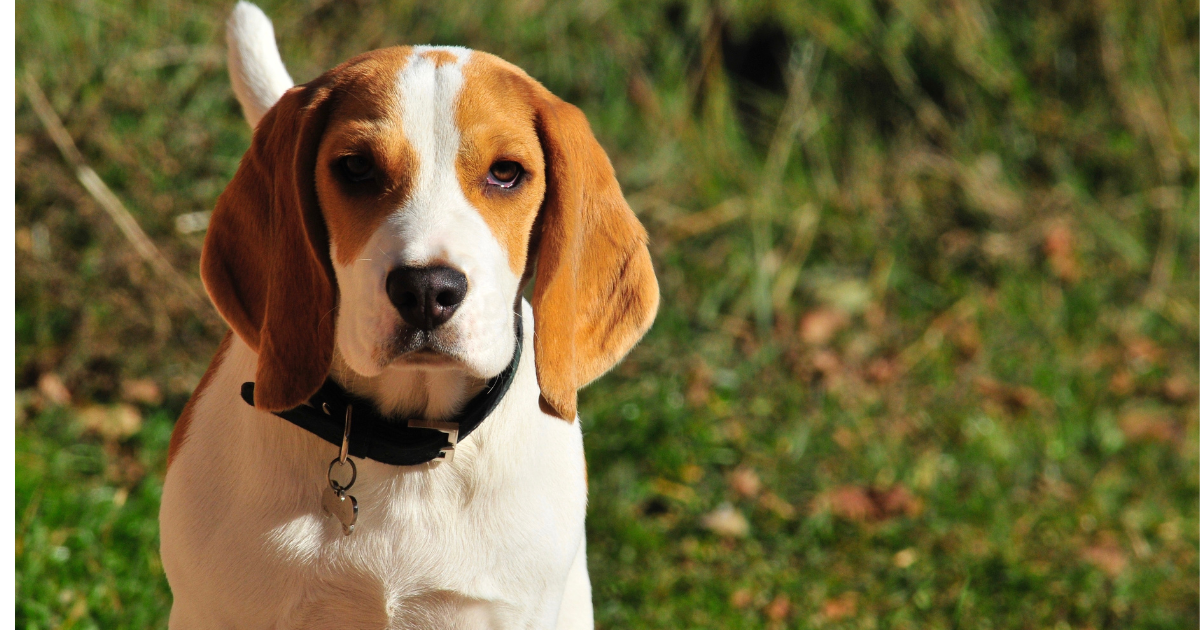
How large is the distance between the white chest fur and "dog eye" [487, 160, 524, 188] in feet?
1.57

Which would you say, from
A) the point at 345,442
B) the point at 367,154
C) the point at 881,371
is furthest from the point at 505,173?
the point at 881,371

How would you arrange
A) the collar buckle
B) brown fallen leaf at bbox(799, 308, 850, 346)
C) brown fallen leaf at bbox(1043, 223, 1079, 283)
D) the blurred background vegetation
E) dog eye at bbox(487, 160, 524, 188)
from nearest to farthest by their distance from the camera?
dog eye at bbox(487, 160, 524, 188) < the collar buckle < the blurred background vegetation < brown fallen leaf at bbox(799, 308, 850, 346) < brown fallen leaf at bbox(1043, 223, 1079, 283)

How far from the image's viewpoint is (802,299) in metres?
5.87

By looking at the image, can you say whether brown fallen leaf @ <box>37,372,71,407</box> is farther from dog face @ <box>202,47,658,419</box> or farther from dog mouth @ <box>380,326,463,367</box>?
dog mouth @ <box>380,326,463,367</box>

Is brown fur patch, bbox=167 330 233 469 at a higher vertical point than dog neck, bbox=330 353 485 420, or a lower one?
lower

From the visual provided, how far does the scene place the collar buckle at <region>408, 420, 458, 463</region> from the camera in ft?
8.21

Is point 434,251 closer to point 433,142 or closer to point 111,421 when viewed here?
point 433,142

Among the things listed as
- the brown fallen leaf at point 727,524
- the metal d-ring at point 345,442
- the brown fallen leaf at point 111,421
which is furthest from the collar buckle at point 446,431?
the brown fallen leaf at point 111,421

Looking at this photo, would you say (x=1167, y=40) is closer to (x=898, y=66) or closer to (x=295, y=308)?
(x=898, y=66)

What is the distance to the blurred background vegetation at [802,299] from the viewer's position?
171 inches

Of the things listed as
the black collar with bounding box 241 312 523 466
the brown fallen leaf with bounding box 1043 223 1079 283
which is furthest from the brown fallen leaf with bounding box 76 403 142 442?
the brown fallen leaf with bounding box 1043 223 1079 283

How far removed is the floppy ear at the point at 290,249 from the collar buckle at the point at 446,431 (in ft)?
0.80
